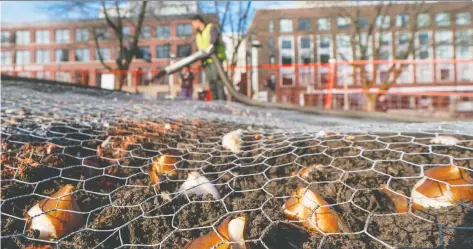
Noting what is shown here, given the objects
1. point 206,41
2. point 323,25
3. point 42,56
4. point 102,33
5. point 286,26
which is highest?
point 42,56

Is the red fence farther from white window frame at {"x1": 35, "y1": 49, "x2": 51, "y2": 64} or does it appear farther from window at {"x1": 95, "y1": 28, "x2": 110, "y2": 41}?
white window frame at {"x1": 35, "y1": 49, "x2": 51, "y2": 64}

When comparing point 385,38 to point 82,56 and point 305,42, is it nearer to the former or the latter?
point 305,42

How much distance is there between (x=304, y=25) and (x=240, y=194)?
55.3 ft

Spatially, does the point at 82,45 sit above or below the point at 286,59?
above

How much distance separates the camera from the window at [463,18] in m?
11.3

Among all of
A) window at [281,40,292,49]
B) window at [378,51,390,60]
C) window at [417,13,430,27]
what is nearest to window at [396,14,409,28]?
window at [417,13,430,27]

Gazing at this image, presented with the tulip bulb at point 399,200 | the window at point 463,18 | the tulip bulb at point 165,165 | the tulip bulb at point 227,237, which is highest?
the window at point 463,18

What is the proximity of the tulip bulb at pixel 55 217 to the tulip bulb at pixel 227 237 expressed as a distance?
0.26 metres

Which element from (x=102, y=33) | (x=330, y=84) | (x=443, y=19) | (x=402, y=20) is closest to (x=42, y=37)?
(x=102, y=33)

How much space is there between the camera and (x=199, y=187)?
83cm

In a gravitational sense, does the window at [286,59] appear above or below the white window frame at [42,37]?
below

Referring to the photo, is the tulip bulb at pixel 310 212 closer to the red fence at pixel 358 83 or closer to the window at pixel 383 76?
the red fence at pixel 358 83

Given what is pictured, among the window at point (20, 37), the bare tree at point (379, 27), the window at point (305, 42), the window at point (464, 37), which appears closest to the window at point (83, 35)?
the window at point (20, 37)

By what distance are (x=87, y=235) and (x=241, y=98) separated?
233cm
